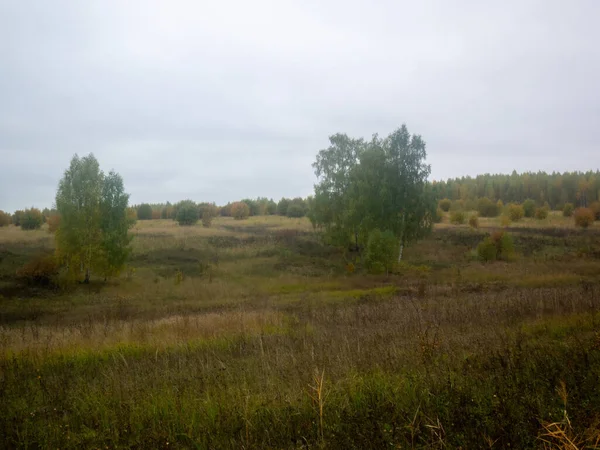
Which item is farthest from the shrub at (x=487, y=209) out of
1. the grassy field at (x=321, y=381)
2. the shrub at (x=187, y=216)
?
the grassy field at (x=321, y=381)

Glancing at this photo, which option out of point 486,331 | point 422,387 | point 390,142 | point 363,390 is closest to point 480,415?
point 422,387

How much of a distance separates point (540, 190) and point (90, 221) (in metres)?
125

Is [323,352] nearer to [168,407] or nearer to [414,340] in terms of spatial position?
[414,340]

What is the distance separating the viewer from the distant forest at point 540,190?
103 metres

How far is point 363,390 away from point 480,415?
135 cm

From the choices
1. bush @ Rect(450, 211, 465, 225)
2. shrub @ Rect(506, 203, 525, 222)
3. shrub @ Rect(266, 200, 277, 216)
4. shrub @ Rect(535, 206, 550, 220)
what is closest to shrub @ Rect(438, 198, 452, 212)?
shrub @ Rect(535, 206, 550, 220)

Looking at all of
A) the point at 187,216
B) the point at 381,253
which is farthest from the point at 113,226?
the point at 187,216

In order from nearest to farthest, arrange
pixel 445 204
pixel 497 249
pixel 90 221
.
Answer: pixel 90 221
pixel 497 249
pixel 445 204

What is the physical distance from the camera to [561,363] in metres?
4.59

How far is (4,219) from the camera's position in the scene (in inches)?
3009

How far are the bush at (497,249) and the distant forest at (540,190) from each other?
2565 inches

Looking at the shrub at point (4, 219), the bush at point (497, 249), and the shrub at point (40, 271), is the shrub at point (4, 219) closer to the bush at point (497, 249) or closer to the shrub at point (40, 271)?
the shrub at point (40, 271)

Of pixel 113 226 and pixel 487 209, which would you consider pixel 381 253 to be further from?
pixel 487 209

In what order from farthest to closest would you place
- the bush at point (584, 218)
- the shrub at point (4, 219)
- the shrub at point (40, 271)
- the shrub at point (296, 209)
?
the shrub at point (296, 209)
the shrub at point (4, 219)
the bush at point (584, 218)
the shrub at point (40, 271)
